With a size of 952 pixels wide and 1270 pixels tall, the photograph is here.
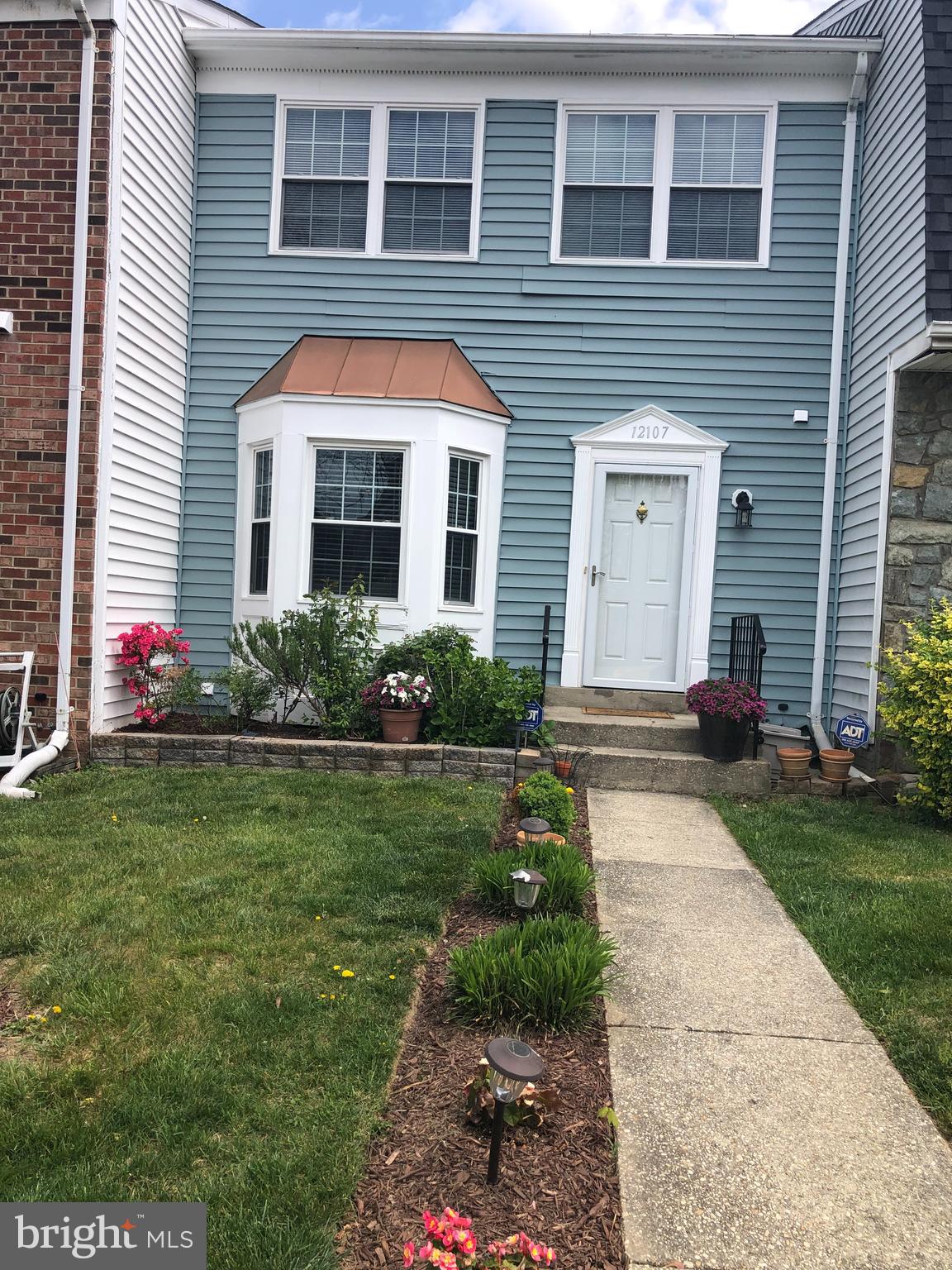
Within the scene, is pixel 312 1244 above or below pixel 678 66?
below

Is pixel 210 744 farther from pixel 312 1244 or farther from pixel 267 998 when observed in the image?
pixel 312 1244

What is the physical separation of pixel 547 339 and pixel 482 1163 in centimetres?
659

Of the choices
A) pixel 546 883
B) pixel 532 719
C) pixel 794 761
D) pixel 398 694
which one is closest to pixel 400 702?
pixel 398 694

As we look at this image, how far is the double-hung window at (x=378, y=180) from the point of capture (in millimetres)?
7457

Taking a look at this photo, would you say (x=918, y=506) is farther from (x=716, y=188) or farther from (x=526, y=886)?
(x=526, y=886)

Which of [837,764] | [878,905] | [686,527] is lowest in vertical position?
[878,905]

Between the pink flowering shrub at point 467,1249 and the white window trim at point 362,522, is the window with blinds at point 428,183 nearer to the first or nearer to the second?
the white window trim at point 362,522

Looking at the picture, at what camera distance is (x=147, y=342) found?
6.75 metres

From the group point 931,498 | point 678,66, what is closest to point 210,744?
point 931,498

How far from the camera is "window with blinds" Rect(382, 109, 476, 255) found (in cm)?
745

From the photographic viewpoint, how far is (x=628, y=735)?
6.48 meters

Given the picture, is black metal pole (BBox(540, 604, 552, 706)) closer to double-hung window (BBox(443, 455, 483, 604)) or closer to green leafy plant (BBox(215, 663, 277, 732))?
double-hung window (BBox(443, 455, 483, 604))

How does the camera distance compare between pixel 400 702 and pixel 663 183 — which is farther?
pixel 663 183

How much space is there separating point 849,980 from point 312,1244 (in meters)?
2.15
